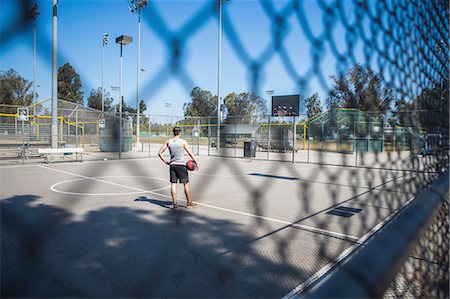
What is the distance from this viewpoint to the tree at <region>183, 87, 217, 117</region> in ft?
4.67

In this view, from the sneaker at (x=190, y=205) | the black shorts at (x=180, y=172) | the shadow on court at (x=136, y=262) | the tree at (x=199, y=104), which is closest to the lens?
the tree at (x=199, y=104)

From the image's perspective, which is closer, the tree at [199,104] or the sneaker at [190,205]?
the tree at [199,104]

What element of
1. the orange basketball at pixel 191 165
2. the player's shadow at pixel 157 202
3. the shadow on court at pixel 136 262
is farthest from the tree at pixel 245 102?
the player's shadow at pixel 157 202

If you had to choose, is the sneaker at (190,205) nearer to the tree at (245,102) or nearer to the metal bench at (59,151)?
the tree at (245,102)

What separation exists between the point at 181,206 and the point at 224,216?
41.5 inches

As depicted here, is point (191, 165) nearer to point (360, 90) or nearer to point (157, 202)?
point (157, 202)

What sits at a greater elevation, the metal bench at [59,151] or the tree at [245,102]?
the tree at [245,102]

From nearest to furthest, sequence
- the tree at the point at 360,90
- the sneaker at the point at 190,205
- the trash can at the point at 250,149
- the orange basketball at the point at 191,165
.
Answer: the tree at the point at 360,90 → the sneaker at the point at 190,205 → the orange basketball at the point at 191,165 → the trash can at the point at 250,149

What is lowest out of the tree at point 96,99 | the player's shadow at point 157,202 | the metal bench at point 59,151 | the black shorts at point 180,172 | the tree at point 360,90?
the player's shadow at point 157,202

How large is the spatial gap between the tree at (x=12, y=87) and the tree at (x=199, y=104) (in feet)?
2.17

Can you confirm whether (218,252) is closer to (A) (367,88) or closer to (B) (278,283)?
(B) (278,283)

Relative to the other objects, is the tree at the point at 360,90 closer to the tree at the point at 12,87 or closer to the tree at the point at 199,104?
the tree at the point at 199,104

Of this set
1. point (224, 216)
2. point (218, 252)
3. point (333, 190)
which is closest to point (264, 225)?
point (224, 216)

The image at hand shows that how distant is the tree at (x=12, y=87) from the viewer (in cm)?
113
